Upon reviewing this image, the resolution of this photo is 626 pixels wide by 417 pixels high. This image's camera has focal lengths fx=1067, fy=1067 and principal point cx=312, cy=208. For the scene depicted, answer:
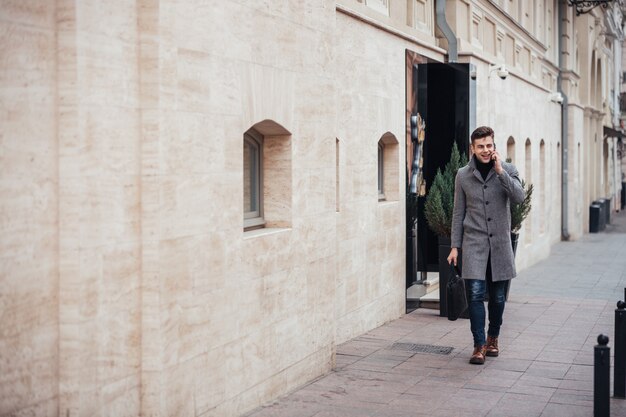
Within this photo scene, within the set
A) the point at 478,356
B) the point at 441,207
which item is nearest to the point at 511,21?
the point at 441,207

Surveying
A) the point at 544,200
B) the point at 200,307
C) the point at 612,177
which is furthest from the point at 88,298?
the point at 612,177

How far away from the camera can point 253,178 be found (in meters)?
8.70

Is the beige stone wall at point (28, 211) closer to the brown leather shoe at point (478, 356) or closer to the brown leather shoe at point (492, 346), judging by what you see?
the brown leather shoe at point (478, 356)

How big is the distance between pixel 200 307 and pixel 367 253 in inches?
206

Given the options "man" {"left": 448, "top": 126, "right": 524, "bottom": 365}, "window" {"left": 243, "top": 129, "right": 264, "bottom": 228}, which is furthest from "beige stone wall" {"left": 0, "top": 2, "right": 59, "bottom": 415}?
"man" {"left": 448, "top": 126, "right": 524, "bottom": 365}

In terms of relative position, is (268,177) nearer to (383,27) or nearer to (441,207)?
(383,27)

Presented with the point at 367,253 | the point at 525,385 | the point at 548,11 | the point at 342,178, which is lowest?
the point at 525,385

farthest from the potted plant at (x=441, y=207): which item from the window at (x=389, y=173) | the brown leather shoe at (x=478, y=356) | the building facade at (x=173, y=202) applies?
the brown leather shoe at (x=478, y=356)

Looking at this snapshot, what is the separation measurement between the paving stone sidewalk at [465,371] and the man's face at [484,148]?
76.4 inches

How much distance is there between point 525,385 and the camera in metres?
9.05

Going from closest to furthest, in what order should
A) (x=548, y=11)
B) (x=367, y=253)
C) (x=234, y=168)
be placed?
(x=234, y=168) → (x=367, y=253) → (x=548, y=11)

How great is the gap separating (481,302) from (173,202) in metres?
4.24

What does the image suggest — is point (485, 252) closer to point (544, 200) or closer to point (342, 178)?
point (342, 178)

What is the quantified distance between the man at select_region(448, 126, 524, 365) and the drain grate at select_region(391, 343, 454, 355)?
75cm
